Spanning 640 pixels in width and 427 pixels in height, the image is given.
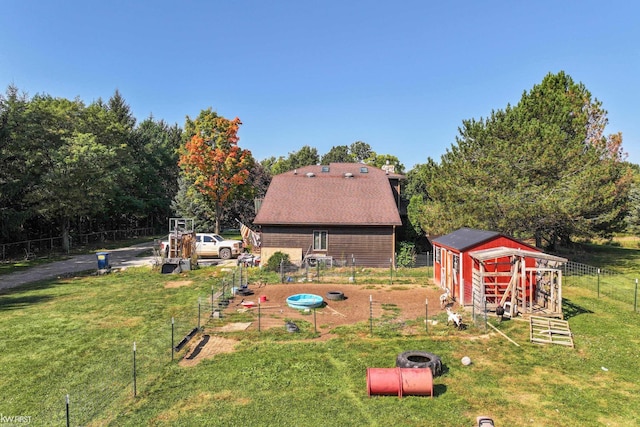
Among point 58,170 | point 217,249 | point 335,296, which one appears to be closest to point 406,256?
point 335,296

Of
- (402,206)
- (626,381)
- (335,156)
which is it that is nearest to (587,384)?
(626,381)

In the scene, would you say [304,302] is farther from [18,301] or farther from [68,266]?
[68,266]

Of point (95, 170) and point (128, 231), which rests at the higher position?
point (95, 170)

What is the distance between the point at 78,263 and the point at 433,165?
2641 cm

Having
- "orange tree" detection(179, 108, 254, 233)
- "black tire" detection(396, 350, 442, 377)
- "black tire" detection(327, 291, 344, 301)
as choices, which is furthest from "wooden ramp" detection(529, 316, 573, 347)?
"orange tree" detection(179, 108, 254, 233)

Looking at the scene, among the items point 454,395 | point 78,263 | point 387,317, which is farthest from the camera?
point 78,263

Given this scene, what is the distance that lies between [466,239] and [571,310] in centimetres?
486

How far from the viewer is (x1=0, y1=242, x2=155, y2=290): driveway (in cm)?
2217

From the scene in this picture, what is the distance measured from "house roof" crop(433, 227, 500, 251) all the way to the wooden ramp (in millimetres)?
3950

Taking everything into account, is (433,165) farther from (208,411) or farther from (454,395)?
(208,411)

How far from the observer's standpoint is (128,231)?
4816 cm

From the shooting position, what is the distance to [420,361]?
33.4ft

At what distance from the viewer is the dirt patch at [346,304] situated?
1457 centimetres

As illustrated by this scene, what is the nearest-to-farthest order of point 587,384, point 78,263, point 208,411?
point 208,411 → point 587,384 → point 78,263
